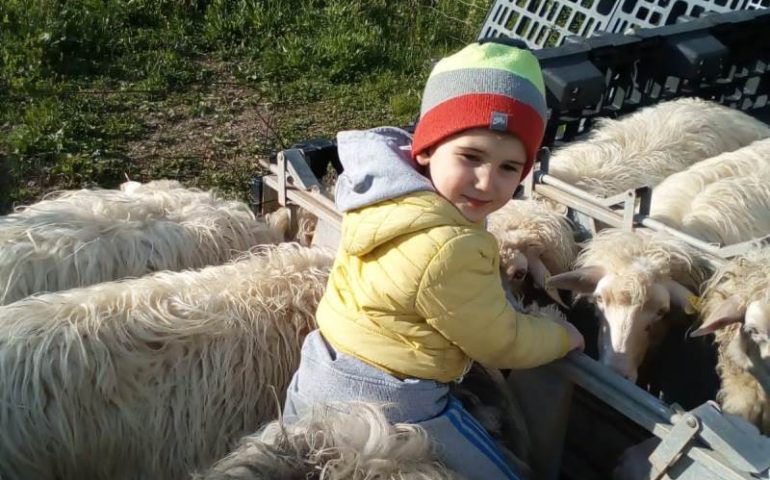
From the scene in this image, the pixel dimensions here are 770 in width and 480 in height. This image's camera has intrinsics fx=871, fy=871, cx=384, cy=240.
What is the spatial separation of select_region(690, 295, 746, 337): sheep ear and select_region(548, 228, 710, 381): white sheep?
19 centimetres

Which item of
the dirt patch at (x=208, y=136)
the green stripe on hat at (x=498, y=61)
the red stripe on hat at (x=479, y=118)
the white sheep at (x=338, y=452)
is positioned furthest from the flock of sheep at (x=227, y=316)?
the dirt patch at (x=208, y=136)

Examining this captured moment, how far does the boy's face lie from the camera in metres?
2.22

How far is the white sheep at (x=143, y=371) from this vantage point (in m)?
2.66

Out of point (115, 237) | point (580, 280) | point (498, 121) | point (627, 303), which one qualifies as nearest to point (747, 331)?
point (627, 303)

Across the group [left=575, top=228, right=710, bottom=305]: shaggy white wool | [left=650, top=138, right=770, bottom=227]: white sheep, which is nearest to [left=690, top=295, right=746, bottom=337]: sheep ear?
[left=575, top=228, right=710, bottom=305]: shaggy white wool

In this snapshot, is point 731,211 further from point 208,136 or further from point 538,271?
point 208,136

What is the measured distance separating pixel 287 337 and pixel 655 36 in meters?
2.87

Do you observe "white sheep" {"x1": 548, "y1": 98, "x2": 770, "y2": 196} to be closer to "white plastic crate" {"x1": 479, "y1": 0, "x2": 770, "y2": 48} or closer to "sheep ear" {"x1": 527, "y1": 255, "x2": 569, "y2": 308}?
"sheep ear" {"x1": 527, "y1": 255, "x2": 569, "y2": 308}

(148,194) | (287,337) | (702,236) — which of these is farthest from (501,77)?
(148,194)

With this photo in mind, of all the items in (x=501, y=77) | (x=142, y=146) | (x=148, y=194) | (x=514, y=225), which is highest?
(x=501, y=77)

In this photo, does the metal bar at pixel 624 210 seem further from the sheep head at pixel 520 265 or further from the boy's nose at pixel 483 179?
the boy's nose at pixel 483 179

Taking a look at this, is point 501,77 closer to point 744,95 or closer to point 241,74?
point 744,95

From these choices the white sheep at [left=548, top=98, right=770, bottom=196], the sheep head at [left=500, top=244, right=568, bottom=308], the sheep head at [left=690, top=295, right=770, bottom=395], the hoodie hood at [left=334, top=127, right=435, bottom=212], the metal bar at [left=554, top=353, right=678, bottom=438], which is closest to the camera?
the metal bar at [left=554, top=353, right=678, bottom=438]

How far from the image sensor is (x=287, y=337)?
9.96 ft
